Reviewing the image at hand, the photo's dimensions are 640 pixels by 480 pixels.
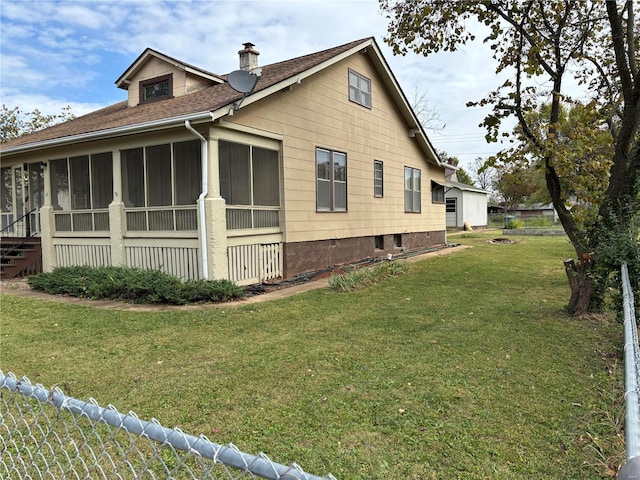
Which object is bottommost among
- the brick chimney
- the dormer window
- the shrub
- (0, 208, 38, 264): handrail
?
the shrub

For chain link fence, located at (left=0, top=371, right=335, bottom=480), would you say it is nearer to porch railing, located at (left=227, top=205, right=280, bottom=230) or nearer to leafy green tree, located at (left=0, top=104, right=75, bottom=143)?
porch railing, located at (left=227, top=205, right=280, bottom=230)

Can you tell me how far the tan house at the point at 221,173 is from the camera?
934cm

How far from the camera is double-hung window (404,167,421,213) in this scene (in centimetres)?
1739

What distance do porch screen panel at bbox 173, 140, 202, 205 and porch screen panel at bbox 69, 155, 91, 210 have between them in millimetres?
2469

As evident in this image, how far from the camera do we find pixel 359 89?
1408cm

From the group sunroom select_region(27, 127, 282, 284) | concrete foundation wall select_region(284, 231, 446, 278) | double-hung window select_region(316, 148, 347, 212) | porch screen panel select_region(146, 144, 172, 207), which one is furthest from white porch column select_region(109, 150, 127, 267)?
double-hung window select_region(316, 148, 347, 212)

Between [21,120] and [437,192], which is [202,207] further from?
[21,120]

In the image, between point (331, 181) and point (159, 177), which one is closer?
point (159, 177)

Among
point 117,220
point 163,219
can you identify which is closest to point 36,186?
point 117,220

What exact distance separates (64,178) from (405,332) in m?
10.7

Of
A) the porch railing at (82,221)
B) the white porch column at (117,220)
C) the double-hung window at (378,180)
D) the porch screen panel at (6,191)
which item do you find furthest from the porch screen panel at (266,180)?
the porch screen panel at (6,191)

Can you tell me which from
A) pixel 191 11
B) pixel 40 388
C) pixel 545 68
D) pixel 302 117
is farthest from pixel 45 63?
pixel 40 388

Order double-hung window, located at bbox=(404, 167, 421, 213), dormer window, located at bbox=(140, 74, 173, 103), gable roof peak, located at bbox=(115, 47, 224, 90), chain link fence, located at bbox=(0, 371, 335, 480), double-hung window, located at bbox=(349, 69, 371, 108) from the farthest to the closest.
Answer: double-hung window, located at bbox=(404, 167, 421, 213) → double-hung window, located at bbox=(349, 69, 371, 108) → dormer window, located at bbox=(140, 74, 173, 103) → gable roof peak, located at bbox=(115, 47, 224, 90) → chain link fence, located at bbox=(0, 371, 335, 480)

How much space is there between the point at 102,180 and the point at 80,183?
0.64 metres
